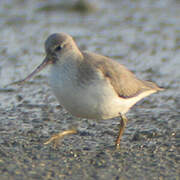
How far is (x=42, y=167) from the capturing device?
4.93m

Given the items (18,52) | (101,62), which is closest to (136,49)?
(18,52)

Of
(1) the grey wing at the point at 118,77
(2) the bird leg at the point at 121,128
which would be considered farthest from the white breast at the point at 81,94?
(2) the bird leg at the point at 121,128

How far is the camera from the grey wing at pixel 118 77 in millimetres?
5666

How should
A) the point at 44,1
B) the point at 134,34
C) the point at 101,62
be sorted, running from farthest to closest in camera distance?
1. the point at 44,1
2. the point at 134,34
3. the point at 101,62

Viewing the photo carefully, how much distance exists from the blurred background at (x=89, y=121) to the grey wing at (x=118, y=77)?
23.1 inches

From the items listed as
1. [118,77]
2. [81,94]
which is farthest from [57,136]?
[118,77]

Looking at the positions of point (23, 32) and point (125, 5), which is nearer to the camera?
point (23, 32)

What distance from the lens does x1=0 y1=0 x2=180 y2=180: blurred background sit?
5.06 m

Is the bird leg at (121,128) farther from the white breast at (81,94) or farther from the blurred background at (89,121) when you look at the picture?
the white breast at (81,94)

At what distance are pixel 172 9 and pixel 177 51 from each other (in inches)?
124

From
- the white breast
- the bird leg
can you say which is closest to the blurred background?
the bird leg

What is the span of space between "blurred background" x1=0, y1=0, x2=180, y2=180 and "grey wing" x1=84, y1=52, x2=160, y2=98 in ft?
1.92

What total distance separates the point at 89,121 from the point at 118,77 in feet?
3.37

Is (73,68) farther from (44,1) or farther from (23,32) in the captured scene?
(44,1)
